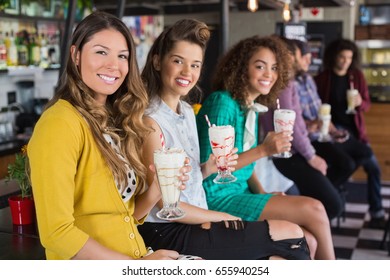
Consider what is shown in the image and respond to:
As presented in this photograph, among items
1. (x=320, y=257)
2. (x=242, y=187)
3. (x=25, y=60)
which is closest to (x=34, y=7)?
(x=25, y=60)

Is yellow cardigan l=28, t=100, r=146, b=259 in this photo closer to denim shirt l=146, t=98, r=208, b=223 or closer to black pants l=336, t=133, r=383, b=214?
denim shirt l=146, t=98, r=208, b=223

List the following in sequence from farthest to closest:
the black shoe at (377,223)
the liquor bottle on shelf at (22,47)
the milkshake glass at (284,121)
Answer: the liquor bottle on shelf at (22,47), the black shoe at (377,223), the milkshake glass at (284,121)

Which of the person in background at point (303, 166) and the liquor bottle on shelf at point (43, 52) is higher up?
the liquor bottle on shelf at point (43, 52)

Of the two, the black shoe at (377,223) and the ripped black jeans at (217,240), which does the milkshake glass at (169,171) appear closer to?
the ripped black jeans at (217,240)

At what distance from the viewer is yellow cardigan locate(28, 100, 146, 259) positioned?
67.4 inches

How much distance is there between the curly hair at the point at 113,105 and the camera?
190 cm

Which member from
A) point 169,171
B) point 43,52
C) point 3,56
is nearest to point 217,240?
point 169,171

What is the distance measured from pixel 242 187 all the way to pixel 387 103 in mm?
4549

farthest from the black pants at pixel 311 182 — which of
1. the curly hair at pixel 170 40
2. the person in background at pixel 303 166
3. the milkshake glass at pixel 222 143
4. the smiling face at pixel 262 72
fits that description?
the curly hair at pixel 170 40

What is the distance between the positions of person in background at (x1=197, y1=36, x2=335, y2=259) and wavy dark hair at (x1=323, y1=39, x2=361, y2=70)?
7.43ft

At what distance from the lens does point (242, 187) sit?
3.08 meters

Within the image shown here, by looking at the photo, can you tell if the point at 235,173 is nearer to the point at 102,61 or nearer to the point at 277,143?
the point at 277,143

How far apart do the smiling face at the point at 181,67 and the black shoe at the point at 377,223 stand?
3284 millimetres

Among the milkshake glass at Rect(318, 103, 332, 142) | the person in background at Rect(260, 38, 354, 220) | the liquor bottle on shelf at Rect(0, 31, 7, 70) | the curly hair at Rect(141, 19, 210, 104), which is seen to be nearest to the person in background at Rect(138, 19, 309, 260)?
the curly hair at Rect(141, 19, 210, 104)
